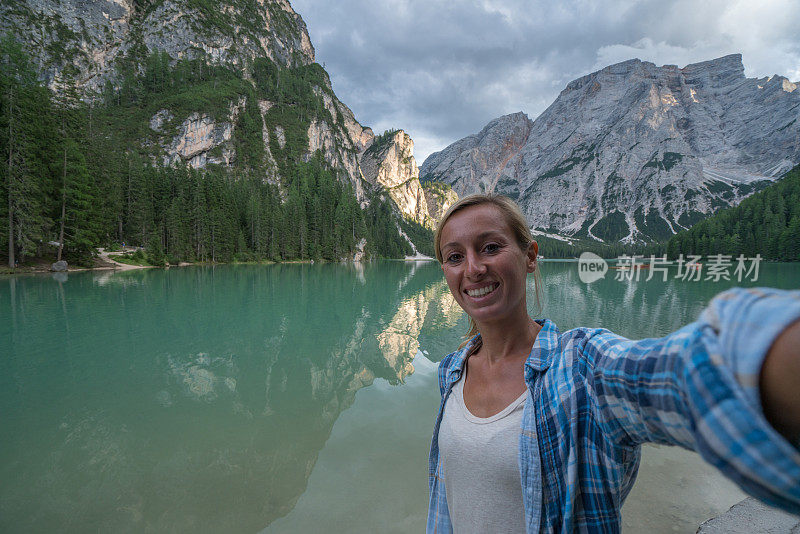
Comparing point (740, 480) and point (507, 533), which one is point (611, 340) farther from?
point (507, 533)

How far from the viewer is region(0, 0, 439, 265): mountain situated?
90.1ft

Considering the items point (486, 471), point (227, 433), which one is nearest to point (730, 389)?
point (486, 471)

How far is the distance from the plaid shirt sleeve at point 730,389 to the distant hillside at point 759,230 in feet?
311

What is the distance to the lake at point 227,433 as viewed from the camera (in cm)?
344

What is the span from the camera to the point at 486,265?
1530mm

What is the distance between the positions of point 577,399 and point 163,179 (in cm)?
6042

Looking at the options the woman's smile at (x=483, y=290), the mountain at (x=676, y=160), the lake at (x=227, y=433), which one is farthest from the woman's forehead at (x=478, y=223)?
the mountain at (x=676, y=160)

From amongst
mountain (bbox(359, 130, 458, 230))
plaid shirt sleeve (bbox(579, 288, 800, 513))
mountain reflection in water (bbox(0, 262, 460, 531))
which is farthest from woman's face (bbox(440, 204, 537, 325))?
mountain (bbox(359, 130, 458, 230))

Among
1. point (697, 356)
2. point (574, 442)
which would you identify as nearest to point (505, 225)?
point (574, 442)

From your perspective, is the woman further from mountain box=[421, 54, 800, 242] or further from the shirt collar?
mountain box=[421, 54, 800, 242]

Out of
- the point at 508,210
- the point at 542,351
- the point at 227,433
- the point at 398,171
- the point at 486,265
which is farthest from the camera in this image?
the point at 398,171

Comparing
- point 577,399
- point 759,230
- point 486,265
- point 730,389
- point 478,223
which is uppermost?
point 759,230

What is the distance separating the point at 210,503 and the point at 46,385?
500 cm

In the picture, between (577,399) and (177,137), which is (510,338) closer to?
(577,399)
